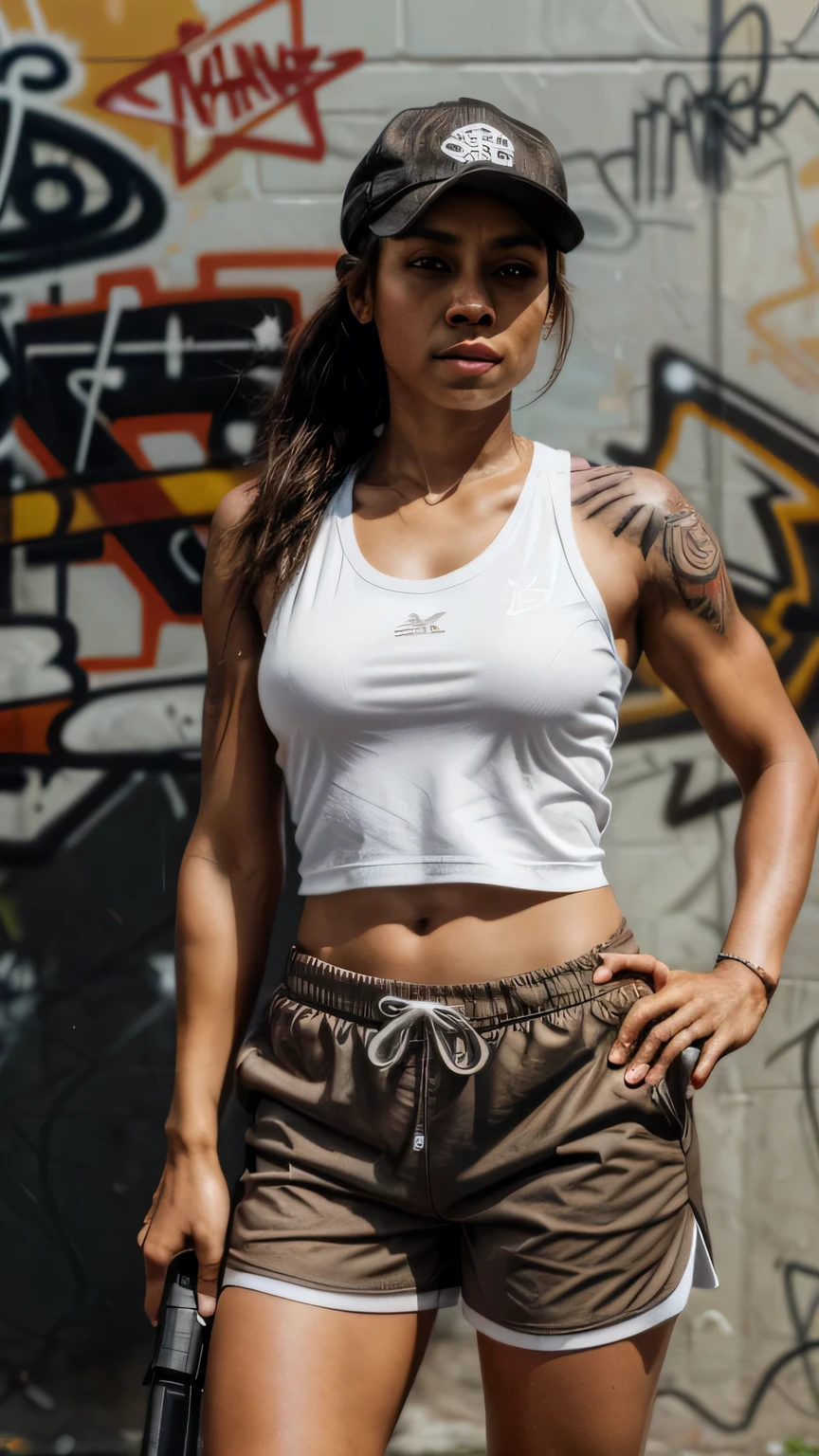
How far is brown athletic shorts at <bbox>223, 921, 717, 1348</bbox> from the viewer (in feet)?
5.77

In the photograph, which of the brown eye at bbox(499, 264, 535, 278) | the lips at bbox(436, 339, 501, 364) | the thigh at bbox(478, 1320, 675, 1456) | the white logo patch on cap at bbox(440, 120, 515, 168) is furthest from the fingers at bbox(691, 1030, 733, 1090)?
the white logo patch on cap at bbox(440, 120, 515, 168)

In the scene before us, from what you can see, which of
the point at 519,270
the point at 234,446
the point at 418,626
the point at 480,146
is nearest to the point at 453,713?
the point at 418,626

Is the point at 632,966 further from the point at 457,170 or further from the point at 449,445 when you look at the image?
the point at 457,170

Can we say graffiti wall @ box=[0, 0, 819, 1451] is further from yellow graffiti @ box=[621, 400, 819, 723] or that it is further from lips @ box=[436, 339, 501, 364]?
lips @ box=[436, 339, 501, 364]

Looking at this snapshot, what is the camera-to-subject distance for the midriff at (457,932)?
5.90ft

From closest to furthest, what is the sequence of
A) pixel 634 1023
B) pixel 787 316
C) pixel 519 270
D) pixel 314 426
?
pixel 634 1023, pixel 519 270, pixel 314 426, pixel 787 316

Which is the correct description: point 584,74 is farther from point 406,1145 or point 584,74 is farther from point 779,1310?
point 779,1310

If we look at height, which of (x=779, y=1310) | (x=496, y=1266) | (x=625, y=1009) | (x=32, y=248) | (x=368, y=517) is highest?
(x=32, y=248)

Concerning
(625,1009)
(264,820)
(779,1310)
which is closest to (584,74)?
(264,820)

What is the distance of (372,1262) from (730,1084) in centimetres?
126

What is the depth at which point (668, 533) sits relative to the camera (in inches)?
77.4

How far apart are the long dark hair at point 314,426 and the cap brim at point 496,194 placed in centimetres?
9

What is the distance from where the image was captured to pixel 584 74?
8.78 ft

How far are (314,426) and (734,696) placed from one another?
797mm
